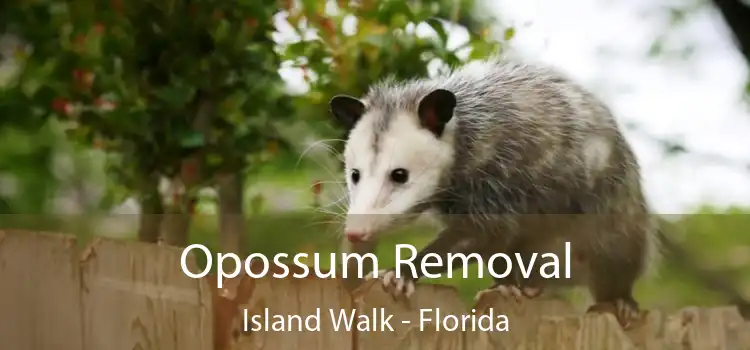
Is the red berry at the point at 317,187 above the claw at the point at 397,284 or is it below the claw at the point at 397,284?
above

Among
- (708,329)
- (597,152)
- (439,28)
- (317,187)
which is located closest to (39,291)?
(317,187)

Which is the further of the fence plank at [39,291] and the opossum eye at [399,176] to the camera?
the fence plank at [39,291]

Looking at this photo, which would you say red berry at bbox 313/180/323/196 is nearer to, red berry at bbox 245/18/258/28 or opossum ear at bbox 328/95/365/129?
opossum ear at bbox 328/95/365/129

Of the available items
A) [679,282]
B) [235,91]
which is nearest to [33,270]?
[235,91]

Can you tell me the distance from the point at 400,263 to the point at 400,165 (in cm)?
11

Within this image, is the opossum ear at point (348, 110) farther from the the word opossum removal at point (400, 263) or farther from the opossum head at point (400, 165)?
the the word opossum removal at point (400, 263)

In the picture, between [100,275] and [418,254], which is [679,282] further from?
[100,275]

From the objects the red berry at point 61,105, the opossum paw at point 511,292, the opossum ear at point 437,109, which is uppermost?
the red berry at point 61,105

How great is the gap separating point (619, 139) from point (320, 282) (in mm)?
367

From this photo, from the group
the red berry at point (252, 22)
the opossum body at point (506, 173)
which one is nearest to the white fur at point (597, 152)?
the opossum body at point (506, 173)

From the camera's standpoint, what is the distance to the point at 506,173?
2.69 ft

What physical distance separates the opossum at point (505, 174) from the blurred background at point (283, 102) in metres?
0.02

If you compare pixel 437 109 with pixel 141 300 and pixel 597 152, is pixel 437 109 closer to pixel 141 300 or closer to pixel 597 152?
pixel 597 152

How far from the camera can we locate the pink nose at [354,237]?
32.5 inches
